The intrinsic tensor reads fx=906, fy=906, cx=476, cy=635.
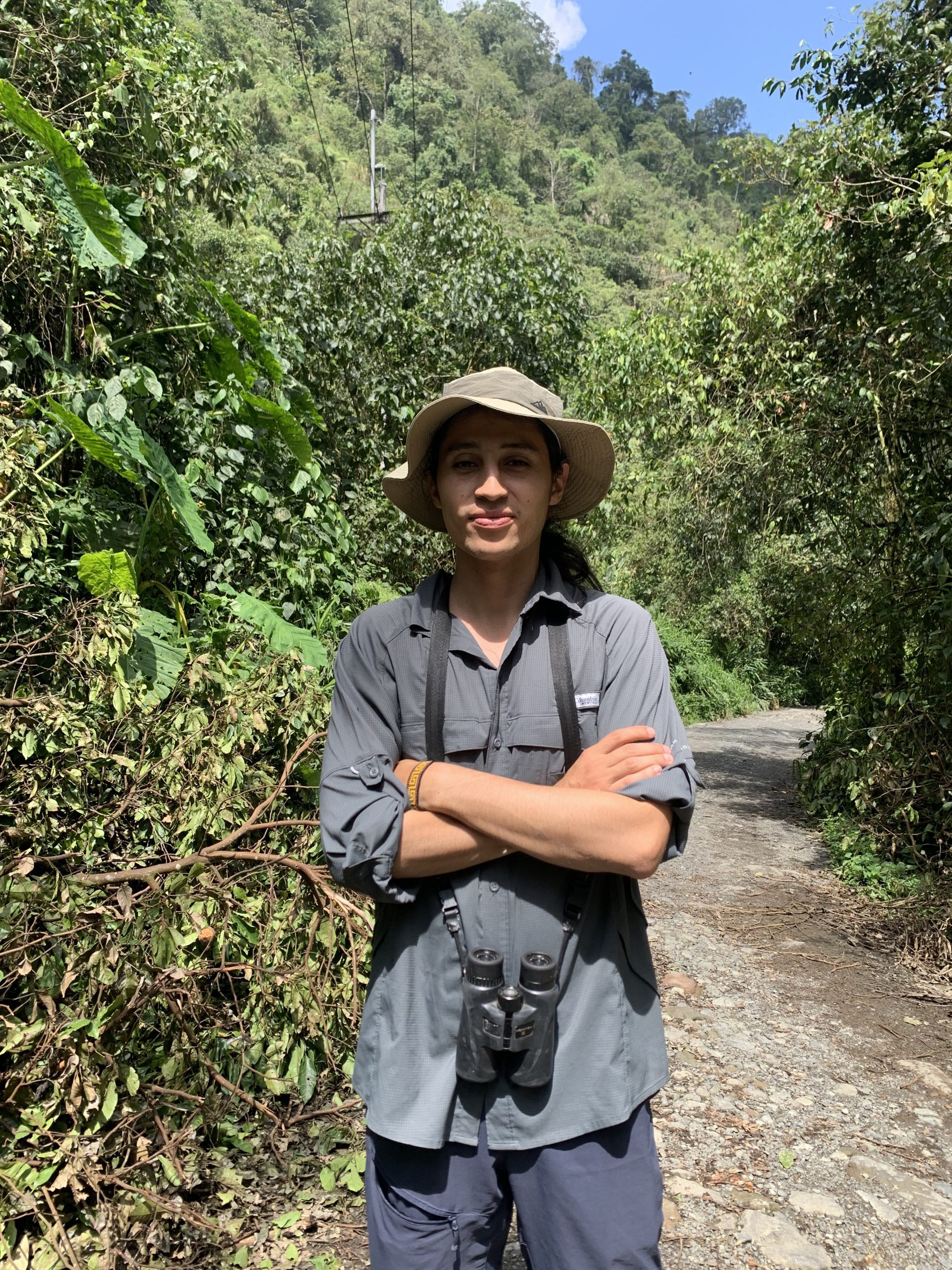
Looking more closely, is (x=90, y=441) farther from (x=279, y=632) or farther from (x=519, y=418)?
(x=519, y=418)

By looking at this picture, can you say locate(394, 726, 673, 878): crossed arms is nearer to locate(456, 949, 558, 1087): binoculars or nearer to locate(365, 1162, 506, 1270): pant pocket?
locate(456, 949, 558, 1087): binoculars

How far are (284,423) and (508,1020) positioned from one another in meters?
3.96

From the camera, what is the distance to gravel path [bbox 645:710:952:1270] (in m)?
2.84

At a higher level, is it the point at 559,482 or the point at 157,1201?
the point at 559,482

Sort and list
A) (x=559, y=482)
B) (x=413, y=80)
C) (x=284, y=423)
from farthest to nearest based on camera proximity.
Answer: (x=413, y=80) → (x=284, y=423) → (x=559, y=482)

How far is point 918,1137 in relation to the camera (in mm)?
3393

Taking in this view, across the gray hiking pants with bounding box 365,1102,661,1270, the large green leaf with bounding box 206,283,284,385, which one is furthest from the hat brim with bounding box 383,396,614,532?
the large green leaf with bounding box 206,283,284,385

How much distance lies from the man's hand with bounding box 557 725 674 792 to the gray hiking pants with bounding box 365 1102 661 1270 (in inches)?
20.6

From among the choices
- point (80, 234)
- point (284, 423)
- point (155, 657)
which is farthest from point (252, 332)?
point (155, 657)

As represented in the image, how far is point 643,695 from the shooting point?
156 centimetres

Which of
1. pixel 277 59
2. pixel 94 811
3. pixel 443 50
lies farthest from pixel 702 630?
pixel 443 50

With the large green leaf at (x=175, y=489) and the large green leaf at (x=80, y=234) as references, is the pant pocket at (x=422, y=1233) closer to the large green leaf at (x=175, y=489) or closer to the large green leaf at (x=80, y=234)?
the large green leaf at (x=175, y=489)

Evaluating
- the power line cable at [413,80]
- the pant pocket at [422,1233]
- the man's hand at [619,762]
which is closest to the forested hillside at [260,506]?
the pant pocket at [422,1233]

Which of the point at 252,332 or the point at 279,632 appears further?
the point at 252,332
